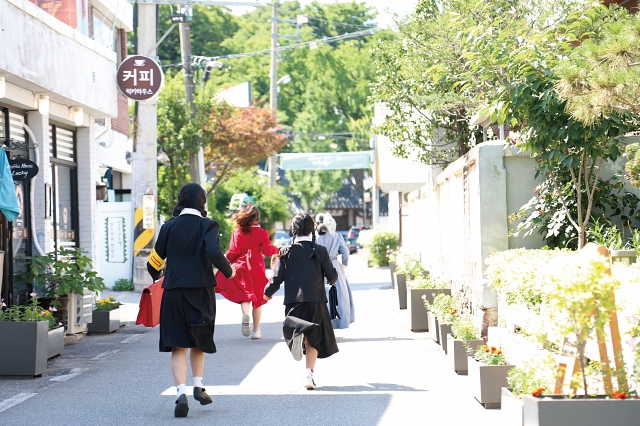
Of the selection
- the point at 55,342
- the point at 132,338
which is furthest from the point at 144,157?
the point at 55,342

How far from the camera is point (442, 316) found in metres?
11.1

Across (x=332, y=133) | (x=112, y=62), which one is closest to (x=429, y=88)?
(x=112, y=62)

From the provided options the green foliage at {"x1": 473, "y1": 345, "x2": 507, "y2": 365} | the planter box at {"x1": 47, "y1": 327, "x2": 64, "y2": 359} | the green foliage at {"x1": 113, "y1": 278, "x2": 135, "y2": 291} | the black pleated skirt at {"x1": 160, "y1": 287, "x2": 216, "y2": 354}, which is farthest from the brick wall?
the green foliage at {"x1": 473, "y1": 345, "x2": 507, "y2": 365}

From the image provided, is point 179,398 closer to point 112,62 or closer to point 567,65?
point 567,65

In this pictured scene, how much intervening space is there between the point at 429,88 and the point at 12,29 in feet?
24.7

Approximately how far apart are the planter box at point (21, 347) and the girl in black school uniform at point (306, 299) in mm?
2534

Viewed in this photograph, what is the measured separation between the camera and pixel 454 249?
12.9m

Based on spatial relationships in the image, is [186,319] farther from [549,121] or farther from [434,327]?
[434,327]

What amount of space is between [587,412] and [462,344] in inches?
175

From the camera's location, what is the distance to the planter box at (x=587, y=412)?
192 inches

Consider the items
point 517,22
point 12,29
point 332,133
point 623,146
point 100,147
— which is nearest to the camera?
point 623,146

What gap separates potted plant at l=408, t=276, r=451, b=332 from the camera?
511 inches

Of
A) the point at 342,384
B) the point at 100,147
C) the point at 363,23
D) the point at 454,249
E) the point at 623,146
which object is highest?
the point at 363,23

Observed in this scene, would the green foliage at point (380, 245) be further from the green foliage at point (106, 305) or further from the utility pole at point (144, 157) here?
the green foliage at point (106, 305)
